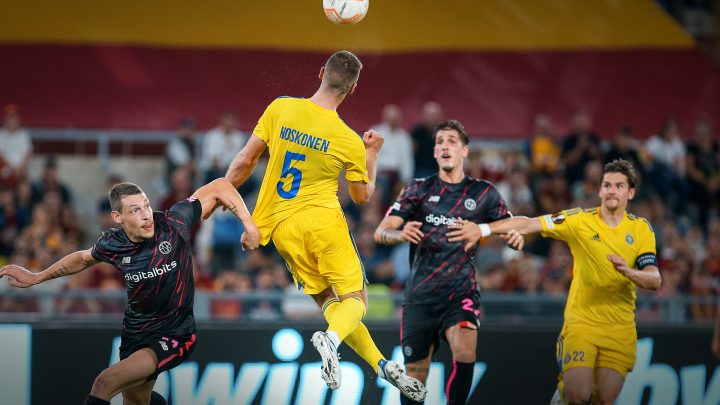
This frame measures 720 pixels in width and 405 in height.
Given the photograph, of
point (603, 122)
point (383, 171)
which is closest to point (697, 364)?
point (383, 171)

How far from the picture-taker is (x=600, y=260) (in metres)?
8.58

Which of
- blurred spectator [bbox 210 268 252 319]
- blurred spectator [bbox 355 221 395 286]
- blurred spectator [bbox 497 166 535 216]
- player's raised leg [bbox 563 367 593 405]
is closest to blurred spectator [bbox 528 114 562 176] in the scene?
blurred spectator [bbox 497 166 535 216]

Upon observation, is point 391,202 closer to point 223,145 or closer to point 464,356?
point 223,145

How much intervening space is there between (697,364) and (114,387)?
18.6 feet

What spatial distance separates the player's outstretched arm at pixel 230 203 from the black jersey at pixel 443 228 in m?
1.52

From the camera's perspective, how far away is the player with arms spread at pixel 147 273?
771 centimetres

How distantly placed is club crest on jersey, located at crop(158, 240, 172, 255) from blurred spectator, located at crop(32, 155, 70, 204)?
6086mm

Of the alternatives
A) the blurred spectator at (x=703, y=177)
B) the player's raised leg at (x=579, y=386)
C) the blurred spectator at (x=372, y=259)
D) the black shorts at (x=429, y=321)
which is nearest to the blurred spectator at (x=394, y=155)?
the blurred spectator at (x=372, y=259)

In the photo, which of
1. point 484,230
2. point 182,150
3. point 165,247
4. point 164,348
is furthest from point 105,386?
point 182,150

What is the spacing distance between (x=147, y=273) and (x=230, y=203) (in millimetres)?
801

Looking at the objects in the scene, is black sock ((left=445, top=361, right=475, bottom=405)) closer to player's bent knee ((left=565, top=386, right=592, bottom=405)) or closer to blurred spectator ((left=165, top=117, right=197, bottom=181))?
player's bent knee ((left=565, top=386, right=592, bottom=405))

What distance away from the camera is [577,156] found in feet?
47.7

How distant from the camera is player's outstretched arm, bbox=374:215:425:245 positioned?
8312 millimetres

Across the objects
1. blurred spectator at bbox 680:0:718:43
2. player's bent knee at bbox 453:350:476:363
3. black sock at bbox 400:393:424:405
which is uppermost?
blurred spectator at bbox 680:0:718:43
